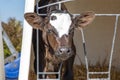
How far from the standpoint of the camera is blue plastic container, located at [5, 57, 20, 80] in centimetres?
428

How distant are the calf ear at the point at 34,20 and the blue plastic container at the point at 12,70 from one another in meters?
1.55

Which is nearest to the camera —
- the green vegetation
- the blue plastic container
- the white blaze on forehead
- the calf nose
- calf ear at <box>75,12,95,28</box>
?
the calf nose

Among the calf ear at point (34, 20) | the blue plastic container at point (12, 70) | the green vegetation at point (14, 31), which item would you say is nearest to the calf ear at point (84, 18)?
the calf ear at point (34, 20)

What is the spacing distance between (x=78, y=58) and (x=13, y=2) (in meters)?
1.16

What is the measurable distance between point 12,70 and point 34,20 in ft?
5.37

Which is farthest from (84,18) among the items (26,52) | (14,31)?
(14,31)

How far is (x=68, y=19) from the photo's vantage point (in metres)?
2.73

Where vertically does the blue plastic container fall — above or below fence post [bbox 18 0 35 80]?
below

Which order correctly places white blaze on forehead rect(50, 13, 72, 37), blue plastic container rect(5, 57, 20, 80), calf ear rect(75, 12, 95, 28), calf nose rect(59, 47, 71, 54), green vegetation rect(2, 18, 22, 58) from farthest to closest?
green vegetation rect(2, 18, 22, 58) → blue plastic container rect(5, 57, 20, 80) → calf ear rect(75, 12, 95, 28) → white blaze on forehead rect(50, 13, 72, 37) → calf nose rect(59, 47, 71, 54)

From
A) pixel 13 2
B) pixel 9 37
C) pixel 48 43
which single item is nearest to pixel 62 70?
pixel 48 43

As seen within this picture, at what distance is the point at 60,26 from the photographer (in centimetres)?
269

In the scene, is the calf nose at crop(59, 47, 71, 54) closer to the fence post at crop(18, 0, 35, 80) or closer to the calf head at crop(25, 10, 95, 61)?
the calf head at crop(25, 10, 95, 61)

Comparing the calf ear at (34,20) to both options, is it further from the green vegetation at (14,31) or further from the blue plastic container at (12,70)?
the green vegetation at (14,31)

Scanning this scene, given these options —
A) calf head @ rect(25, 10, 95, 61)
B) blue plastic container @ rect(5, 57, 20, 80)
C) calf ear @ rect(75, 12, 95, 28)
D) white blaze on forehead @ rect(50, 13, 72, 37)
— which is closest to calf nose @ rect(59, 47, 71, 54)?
calf head @ rect(25, 10, 95, 61)
